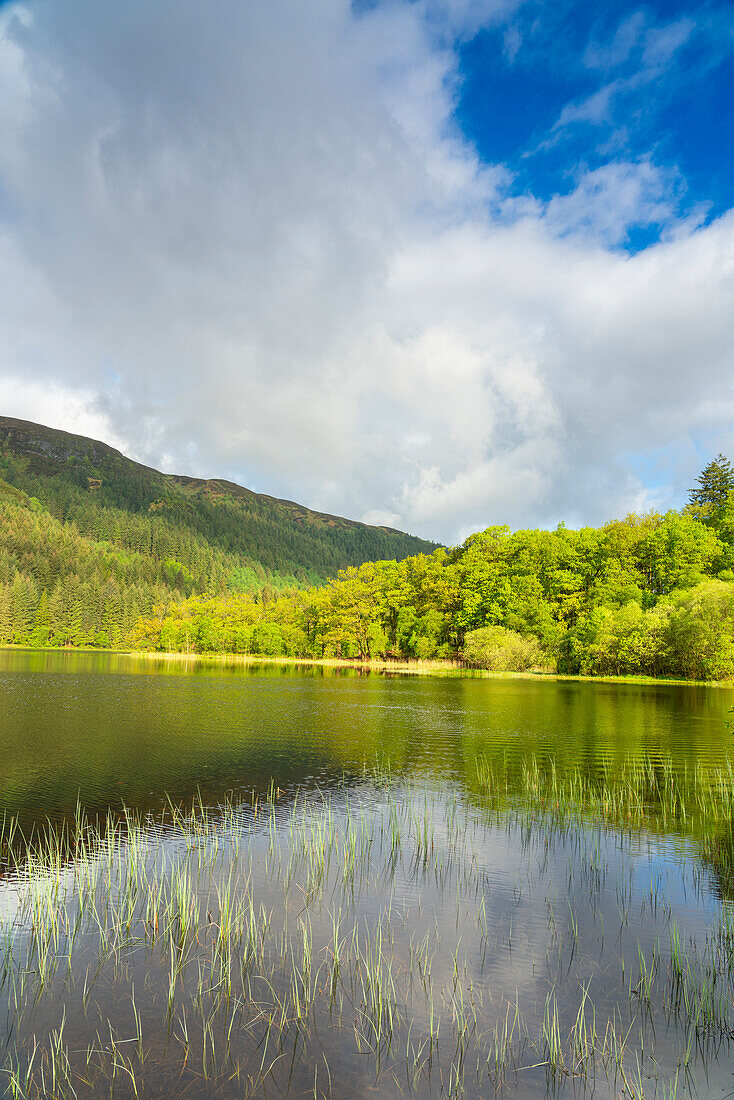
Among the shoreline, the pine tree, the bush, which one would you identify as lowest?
the shoreline

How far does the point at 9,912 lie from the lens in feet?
28.0

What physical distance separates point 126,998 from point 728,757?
21.8 metres

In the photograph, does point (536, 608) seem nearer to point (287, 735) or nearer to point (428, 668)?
point (428, 668)

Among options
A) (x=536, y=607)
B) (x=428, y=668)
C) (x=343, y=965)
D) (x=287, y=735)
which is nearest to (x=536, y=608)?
(x=536, y=607)

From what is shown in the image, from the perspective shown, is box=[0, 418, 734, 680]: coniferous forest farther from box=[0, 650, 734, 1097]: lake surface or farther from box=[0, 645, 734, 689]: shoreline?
box=[0, 650, 734, 1097]: lake surface

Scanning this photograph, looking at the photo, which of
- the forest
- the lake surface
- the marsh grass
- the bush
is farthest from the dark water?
the bush

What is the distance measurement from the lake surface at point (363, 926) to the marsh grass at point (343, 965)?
1.3 inches

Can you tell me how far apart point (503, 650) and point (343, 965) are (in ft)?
226

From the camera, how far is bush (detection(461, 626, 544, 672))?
7394cm

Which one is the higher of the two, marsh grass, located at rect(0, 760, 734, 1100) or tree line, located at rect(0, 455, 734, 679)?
tree line, located at rect(0, 455, 734, 679)

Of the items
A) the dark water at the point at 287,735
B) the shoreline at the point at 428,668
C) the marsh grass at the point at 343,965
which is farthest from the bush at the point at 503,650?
the marsh grass at the point at 343,965

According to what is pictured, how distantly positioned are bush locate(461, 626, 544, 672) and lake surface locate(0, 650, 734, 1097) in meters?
53.7

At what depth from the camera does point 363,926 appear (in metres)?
8.55

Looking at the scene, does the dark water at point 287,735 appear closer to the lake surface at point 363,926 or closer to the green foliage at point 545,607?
the lake surface at point 363,926
